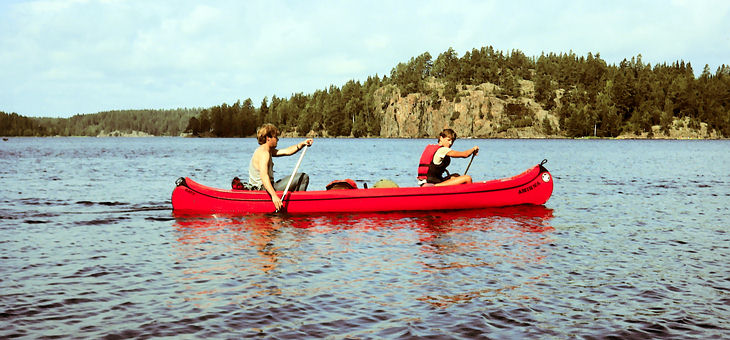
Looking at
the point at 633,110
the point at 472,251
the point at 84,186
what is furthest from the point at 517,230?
the point at 633,110

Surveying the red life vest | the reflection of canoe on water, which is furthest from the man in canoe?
the red life vest

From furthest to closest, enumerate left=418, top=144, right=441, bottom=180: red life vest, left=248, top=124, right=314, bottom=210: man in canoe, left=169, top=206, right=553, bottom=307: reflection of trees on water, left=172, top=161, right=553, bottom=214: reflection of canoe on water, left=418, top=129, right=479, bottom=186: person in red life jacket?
left=418, top=144, right=441, bottom=180: red life vest
left=418, top=129, right=479, bottom=186: person in red life jacket
left=172, top=161, right=553, bottom=214: reflection of canoe on water
left=248, top=124, right=314, bottom=210: man in canoe
left=169, top=206, right=553, bottom=307: reflection of trees on water

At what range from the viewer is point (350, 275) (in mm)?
9695

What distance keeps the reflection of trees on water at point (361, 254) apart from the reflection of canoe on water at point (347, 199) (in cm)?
25

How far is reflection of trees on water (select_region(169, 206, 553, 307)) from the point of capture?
8.85m

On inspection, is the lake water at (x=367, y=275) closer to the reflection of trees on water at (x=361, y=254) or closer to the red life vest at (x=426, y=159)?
the reflection of trees on water at (x=361, y=254)

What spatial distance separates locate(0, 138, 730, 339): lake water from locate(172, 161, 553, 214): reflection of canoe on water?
1.05 feet

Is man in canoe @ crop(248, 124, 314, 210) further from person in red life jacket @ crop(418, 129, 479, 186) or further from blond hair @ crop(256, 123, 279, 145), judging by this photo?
person in red life jacket @ crop(418, 129, 479, 186)

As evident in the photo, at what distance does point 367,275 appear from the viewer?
9.69 m

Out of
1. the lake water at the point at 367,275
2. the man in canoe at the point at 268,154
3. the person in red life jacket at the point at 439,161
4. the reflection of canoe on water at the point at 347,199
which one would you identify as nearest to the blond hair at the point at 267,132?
the man in canoe at the point at 268,154

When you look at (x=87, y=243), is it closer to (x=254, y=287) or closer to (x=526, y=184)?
(x=254, y=287)

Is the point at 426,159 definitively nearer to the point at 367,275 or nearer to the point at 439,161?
the point at 439,161

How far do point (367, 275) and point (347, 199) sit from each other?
651 centimetres

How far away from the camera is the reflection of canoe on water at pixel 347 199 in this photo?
52.3 feet
